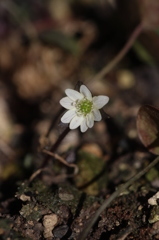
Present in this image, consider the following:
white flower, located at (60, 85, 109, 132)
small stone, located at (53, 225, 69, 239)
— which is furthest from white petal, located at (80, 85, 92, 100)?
small stone, located at (53, 225, 69, 239)

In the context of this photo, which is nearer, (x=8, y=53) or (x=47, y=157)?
(x=47, y=157)

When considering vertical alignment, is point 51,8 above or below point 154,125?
above

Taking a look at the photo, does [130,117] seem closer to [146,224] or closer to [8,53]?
[146,224]

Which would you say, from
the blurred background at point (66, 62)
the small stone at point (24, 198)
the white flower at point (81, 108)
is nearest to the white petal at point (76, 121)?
the white flower at point (81, 108)

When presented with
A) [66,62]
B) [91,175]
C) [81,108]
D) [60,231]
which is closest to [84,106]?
[81,108]

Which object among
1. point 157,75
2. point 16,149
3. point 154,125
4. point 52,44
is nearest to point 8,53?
point 52,44

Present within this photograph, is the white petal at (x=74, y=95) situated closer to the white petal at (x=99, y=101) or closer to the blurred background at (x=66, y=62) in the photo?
the white petal at (x=99, y=101)

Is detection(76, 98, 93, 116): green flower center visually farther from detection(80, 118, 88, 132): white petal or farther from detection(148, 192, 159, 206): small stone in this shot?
detection(148, 192, 159, 206): small stone
